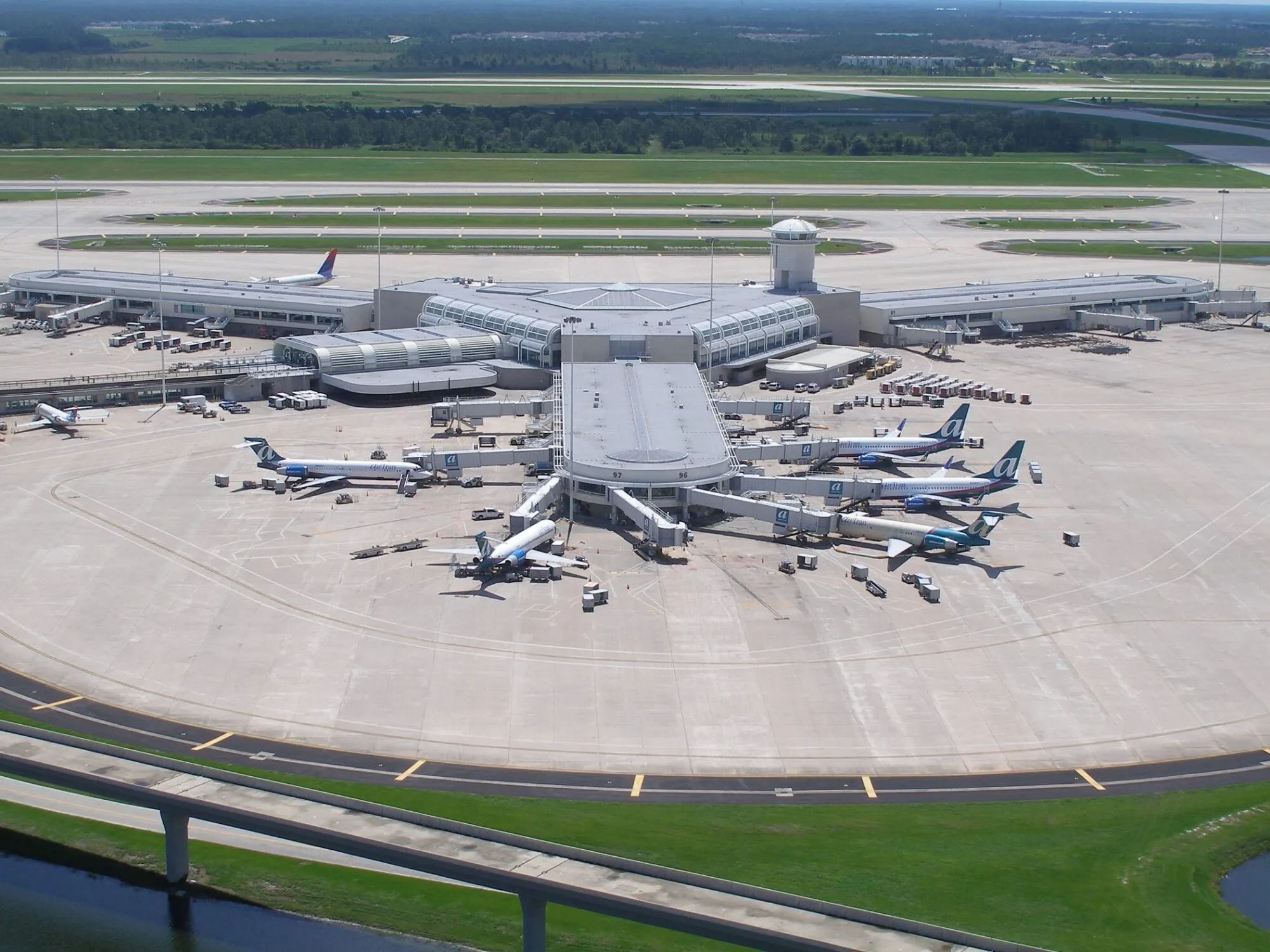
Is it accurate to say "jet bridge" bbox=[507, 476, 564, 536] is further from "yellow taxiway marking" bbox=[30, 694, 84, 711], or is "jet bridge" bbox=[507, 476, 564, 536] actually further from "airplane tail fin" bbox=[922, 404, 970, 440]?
"airplane tail fin" bbox=[922, 404, 970, 440]

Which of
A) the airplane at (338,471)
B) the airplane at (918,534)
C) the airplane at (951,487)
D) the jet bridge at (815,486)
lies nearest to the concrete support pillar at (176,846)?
the airplane at (338,471)

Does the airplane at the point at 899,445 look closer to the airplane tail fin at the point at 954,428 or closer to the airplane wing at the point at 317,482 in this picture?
the airplane tail fin at the point at 954,428

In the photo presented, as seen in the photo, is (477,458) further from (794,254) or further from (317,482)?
(794,254)

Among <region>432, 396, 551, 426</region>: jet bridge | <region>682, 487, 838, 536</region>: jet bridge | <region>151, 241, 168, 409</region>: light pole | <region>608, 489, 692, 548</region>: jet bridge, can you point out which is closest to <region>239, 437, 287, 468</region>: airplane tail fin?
<region>432, 396, 551, 426</region>: jet bridge

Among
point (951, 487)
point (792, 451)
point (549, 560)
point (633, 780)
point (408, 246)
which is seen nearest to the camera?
point (633, 780)

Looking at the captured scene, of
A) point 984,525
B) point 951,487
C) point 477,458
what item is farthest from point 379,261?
point 984,525

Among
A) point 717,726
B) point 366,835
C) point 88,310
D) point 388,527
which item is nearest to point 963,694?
point 717,726
